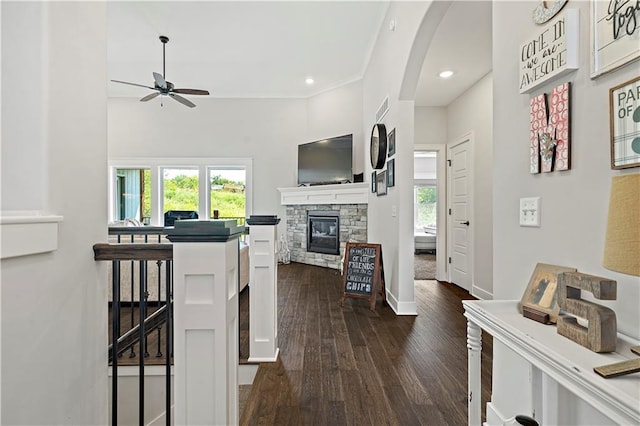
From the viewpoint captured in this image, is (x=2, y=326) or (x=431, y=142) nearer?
(x=2, y=326)

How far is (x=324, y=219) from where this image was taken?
6.09m

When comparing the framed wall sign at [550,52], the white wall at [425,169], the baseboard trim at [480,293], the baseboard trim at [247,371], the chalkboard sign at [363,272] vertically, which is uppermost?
the white wall at [425,169]

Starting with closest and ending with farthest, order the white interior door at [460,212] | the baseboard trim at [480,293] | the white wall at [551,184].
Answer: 1. the white wall at [551,184]
2. the baseboard trim at [480,293]
3. the white interior door at [460,212]

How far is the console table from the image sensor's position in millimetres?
654

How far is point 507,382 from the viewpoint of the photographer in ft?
4.92

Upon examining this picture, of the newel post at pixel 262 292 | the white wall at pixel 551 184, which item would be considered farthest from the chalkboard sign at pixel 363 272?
the white wall at pixel 551 184

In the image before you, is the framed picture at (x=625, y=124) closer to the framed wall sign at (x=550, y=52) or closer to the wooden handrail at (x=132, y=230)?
the framed wall sign at (x=550, y=52)

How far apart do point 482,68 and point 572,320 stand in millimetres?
3851

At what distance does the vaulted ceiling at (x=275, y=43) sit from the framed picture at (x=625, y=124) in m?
2.32

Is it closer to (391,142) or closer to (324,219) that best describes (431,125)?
(391,142)

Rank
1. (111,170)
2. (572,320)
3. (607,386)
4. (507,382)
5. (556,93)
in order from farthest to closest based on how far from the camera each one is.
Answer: (111,170) < (507,382) < (556,93) < (572,320) < (607,386)

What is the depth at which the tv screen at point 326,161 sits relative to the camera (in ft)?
19.1

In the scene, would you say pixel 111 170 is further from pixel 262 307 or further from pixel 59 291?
pixel 59 291

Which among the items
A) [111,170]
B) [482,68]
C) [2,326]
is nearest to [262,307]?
[2,326]
